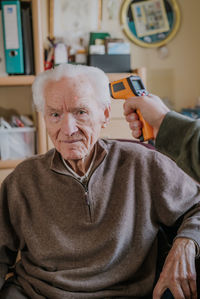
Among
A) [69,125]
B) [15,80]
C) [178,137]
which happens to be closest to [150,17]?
[15,80]

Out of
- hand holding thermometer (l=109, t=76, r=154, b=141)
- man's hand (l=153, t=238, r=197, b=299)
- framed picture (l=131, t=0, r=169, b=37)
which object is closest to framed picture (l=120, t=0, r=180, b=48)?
framed picture (l=131, t=0, r=169, b=37)

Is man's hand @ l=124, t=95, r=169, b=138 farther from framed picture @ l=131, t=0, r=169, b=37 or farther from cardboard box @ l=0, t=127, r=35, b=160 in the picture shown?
framed picture @ l=131, t=0, r=169, b=37

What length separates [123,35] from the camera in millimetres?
2826

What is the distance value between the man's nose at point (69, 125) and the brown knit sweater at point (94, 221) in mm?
153

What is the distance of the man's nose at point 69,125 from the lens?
1.25m

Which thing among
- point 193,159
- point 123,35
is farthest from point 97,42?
point 193,159

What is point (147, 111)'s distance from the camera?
0.86 m

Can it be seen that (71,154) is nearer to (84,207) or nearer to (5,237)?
(84,207)

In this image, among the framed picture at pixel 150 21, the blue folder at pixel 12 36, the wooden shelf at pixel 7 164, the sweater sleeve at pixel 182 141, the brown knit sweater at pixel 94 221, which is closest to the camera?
the sweater sleeve at pixel 182 141

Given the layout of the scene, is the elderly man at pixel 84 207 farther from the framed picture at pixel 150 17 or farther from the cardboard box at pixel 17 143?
the framed picture at pixel 150 17

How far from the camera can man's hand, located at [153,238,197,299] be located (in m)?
1.04

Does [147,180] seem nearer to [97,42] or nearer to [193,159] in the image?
[193,159]

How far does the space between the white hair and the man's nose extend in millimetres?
131

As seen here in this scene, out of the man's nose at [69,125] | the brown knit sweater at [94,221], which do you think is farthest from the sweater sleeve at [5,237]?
the man's nose at [69,125]
